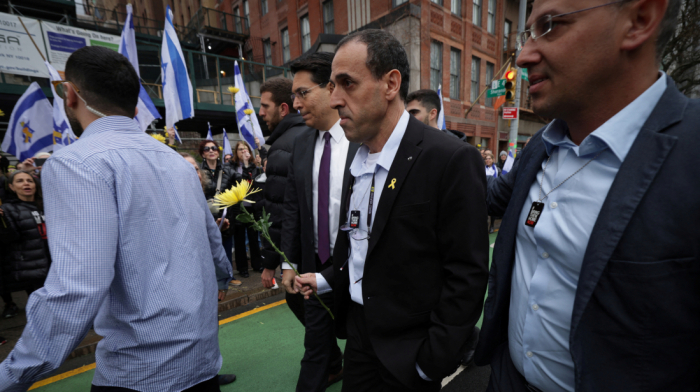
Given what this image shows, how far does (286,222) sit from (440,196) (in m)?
1.51

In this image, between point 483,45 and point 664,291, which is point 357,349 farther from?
point 483,45

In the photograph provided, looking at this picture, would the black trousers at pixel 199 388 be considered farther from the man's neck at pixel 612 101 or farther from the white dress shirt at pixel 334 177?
the man's neck at pixel 612 101

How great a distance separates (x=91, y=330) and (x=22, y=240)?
58.0 inches

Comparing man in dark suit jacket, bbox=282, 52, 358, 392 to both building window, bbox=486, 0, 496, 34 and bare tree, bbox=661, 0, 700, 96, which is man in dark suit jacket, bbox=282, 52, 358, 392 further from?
building window, bbox=486, 0, 496, 34

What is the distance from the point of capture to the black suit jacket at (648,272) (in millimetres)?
792

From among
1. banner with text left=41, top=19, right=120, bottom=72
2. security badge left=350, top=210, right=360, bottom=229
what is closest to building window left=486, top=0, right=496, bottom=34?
banner with text left=41, top=19, right=120, bottom=72

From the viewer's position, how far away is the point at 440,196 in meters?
1.35

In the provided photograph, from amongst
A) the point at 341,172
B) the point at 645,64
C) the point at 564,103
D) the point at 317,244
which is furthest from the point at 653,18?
the point at 317,244

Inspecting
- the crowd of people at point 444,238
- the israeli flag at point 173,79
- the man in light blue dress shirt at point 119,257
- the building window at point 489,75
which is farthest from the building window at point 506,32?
the man in light blue dress shirt at point 119,257

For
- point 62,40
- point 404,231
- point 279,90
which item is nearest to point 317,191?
point 404,231

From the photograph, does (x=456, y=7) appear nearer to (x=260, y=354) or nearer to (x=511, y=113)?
(x=511, y=113)

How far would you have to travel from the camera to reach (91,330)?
12.5 feet

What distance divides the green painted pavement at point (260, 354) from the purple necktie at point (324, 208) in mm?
1363

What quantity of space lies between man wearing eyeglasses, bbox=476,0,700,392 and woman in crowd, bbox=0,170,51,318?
214 inches
